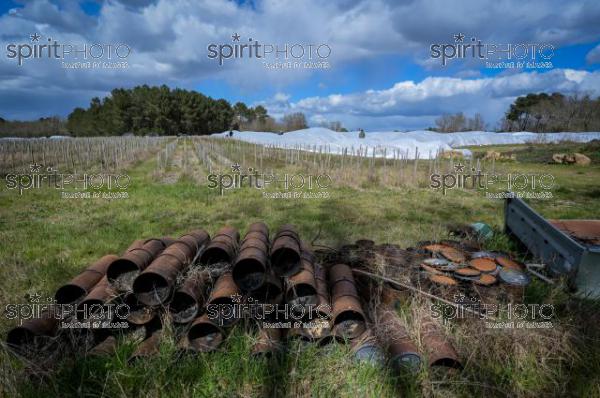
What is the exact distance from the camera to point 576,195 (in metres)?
11.1

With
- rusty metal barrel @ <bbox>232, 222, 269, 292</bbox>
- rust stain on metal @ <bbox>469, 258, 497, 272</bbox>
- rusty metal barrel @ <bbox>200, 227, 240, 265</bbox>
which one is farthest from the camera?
rust stain on metal @ <bbox>469, 258, 497, 272</bbox>

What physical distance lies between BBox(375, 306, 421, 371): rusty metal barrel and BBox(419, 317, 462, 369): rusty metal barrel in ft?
0.36

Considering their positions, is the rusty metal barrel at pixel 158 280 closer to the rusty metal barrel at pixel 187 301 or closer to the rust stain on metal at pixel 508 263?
the rusty metal barrel at pixel 187 301

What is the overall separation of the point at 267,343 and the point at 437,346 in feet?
4.42

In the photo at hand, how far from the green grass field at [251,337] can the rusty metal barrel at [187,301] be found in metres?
0.18

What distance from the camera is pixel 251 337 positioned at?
2877 millimetres

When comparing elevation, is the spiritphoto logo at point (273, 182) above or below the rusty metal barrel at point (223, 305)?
above

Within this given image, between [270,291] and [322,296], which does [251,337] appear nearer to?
[270,291]

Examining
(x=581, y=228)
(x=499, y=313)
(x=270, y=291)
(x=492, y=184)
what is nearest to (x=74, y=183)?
(x=270, y=291)

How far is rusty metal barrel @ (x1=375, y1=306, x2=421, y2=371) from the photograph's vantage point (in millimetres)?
2715

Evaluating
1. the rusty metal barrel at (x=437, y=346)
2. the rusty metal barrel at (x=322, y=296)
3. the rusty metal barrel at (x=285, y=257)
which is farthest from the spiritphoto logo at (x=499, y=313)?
the rusty metal barrel at (x=285, y=257)

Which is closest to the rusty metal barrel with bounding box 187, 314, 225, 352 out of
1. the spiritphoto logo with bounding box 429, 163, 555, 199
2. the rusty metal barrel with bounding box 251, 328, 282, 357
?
the rusty metal barrel with bounding box 251, 328, 282, 357

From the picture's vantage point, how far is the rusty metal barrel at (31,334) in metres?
2.78

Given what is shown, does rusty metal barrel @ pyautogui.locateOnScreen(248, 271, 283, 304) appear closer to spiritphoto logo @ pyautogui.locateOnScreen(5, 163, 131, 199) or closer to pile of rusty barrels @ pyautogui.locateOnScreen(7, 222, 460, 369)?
pile of rusty barrels @ pyautogui.locateOnScreen(7, 222, 460, 369)
